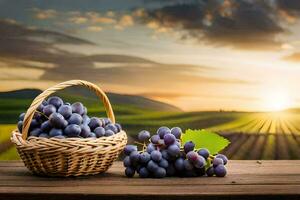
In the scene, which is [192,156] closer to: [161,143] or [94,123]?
[161,143]

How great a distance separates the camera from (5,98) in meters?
5.46

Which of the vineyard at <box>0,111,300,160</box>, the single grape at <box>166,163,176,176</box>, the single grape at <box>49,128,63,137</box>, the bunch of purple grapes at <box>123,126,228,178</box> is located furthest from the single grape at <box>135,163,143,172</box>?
the vineyard at <box>0,111,300,160</box>

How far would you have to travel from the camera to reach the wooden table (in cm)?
203

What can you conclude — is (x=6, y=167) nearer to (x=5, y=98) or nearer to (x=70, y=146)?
(x=70, y=146)

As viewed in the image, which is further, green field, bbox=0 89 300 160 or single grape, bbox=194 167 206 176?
green field, bbox=0 89 300 160

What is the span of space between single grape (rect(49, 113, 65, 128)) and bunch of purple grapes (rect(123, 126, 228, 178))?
0.93 feet

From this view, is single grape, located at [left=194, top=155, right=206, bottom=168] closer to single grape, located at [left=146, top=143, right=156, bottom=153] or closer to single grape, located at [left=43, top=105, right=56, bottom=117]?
single grape, located at [left=146, top=143, right=156, bottom=153]

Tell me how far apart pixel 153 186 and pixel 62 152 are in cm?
37

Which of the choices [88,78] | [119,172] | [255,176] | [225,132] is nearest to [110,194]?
[119,172]

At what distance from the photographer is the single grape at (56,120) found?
92.5 inches

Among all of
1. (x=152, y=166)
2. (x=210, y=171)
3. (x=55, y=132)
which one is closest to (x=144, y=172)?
(x=152, y=166)

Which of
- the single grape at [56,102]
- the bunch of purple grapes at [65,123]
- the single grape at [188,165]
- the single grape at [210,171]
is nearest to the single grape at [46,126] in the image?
the bunch of purple grapes at [65,123]

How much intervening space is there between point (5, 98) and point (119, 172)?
3.16m

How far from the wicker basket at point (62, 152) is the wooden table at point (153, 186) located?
4cm
